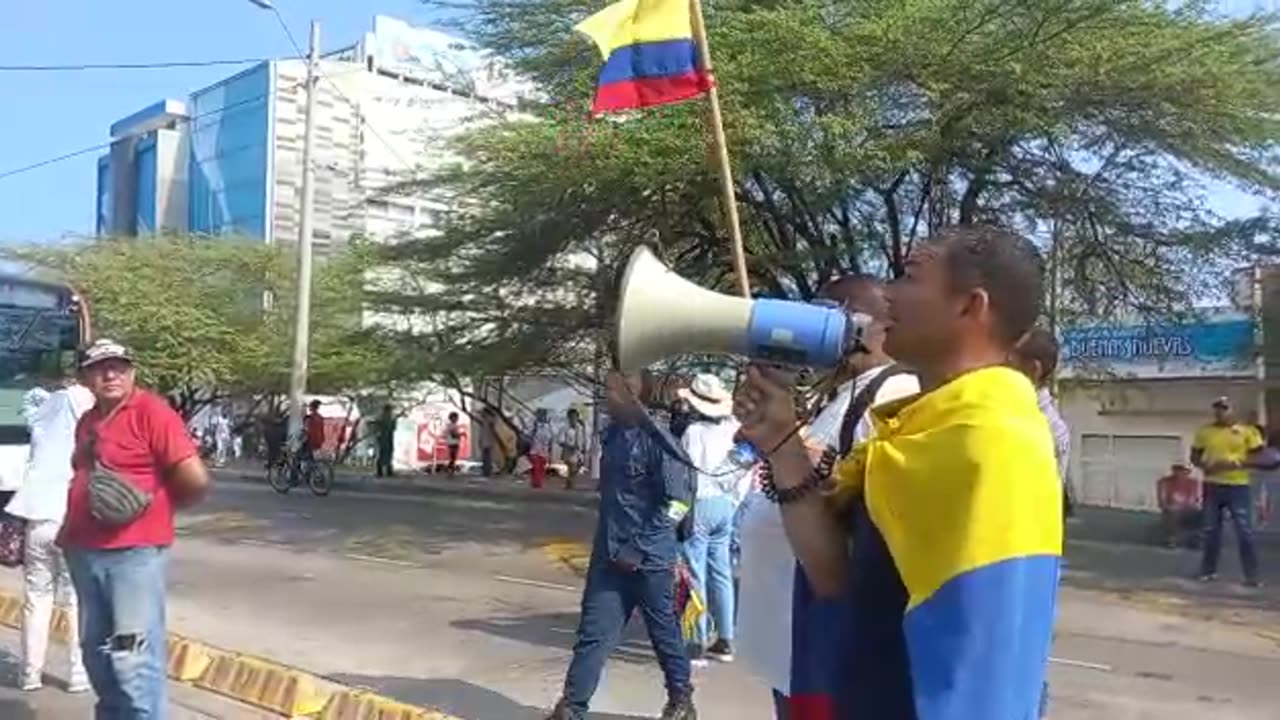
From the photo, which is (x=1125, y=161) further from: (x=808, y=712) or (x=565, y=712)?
(x=808, y=712)

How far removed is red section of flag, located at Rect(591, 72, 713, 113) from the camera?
24.0 feet

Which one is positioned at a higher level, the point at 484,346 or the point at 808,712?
the point at 484,346

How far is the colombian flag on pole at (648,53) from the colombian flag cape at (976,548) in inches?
208

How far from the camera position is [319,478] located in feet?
76.2

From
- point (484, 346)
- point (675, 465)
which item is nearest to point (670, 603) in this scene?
point (675, 465)

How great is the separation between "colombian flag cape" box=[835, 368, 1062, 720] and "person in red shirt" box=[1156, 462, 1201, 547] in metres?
14.7

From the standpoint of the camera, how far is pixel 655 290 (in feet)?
7.65

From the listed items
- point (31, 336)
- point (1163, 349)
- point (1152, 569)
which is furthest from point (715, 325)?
point (1163, 349)

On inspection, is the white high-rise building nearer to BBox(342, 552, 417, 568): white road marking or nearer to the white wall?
the white wall

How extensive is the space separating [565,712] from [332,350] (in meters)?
29.2

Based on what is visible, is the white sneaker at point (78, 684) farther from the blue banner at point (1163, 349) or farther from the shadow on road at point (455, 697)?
the blue banner at point (1163, 349)

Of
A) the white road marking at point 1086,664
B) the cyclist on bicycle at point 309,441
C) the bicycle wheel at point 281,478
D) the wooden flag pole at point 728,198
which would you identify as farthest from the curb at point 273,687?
the bicycle wheel at point 281,478

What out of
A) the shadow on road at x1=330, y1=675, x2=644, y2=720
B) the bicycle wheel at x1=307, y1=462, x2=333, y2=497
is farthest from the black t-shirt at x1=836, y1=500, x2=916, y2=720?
the bicycle wheel at x1=307, y1=462, x2=333, y2=497

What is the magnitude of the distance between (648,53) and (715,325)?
534 cm
